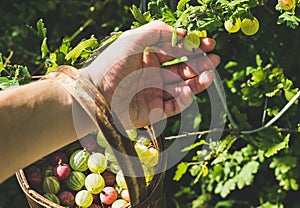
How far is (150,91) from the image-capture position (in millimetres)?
1499

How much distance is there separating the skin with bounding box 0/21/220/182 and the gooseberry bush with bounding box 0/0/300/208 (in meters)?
0.07

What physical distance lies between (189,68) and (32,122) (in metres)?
0.47

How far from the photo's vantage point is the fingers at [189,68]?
1.51 metres

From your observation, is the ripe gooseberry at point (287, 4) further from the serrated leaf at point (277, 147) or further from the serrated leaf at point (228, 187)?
the serrated leaf at point (228, 187)

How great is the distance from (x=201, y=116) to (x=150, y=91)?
672 mm

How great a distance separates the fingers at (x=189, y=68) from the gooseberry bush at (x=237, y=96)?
0.06 metres

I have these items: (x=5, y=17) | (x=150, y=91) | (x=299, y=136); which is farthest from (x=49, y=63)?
(x=5, y=17)

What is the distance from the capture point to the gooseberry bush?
1406 mm

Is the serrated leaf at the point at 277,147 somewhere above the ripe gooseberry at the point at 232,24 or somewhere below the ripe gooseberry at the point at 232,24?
below

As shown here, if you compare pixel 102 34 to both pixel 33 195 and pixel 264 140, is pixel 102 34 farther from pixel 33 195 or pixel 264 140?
pixel 33 195

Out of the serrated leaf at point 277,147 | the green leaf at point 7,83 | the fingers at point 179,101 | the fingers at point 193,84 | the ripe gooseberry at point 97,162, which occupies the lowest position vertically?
the serrated leaf at point 277,147

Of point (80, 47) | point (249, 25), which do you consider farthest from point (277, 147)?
point (80, 47)

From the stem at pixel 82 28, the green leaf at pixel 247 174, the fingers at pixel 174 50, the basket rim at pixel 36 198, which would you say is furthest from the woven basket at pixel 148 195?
the stem at pixel 82 28

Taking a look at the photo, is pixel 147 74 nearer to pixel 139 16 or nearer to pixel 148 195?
pixel 139 16
